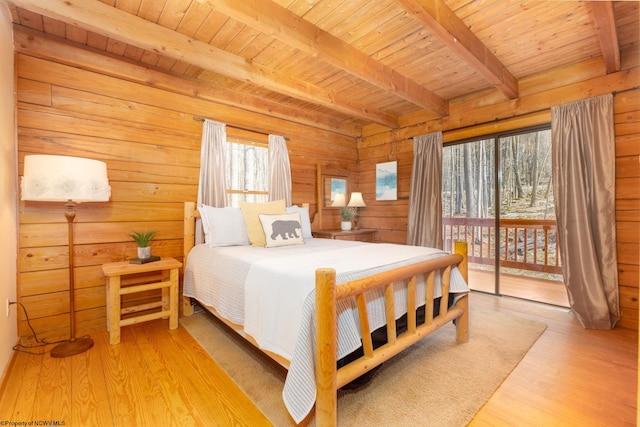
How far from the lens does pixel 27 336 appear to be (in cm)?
211

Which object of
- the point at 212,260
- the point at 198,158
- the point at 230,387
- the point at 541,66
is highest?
the point at 541,66

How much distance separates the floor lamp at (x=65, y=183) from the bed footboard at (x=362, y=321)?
5.84ft

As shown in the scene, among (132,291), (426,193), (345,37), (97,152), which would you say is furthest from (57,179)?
(426,193)

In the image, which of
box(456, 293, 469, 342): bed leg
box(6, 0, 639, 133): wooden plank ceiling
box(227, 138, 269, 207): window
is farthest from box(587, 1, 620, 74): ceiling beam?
box(227, 138, 269, 207): window

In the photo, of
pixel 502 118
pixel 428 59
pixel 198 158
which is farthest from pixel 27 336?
pixel 502 118

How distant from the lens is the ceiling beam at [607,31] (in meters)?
1.68

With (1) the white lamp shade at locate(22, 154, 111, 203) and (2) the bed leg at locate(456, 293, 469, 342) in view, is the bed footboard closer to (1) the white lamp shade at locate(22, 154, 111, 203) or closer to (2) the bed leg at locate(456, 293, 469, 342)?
(2) the bed leg at locate(456, 293, 469, 342)

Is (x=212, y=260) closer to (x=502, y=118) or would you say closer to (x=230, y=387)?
(x=230, y=387)

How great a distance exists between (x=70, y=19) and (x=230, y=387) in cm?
242

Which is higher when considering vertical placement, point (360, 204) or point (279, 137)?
point (279, 137)

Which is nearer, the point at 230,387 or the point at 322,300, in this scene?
the point at 322,300

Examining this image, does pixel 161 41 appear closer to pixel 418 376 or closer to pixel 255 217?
pixel 255 217

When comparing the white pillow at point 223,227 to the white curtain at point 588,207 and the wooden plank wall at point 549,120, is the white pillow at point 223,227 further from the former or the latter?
the white curtain at point 588,207

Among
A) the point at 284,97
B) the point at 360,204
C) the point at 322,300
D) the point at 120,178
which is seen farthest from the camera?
the point at 360,204
